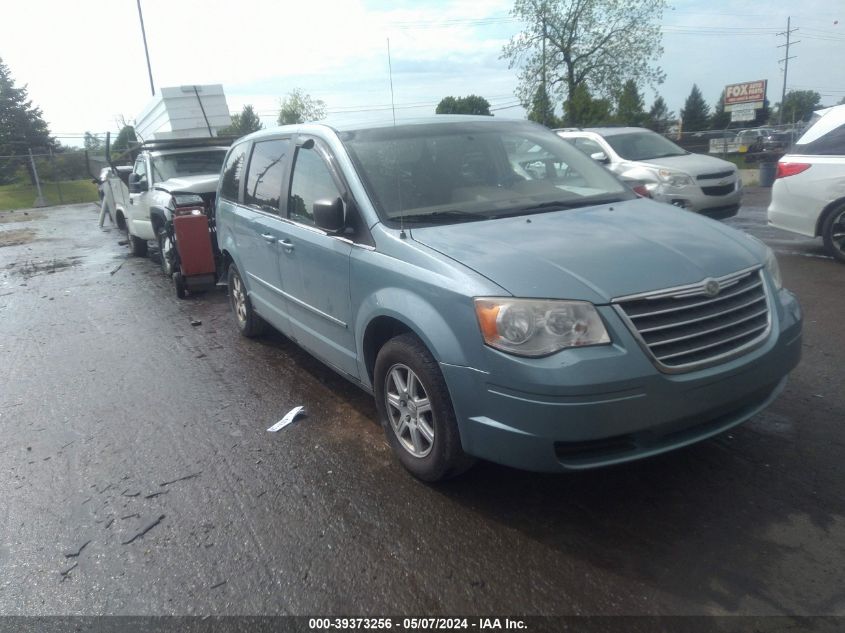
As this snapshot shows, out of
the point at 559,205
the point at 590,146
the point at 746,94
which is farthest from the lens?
the point at 746,94

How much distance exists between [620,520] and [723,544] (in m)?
0.45

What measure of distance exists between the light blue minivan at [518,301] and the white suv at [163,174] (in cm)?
578

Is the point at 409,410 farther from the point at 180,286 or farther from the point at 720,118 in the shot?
the point at 720,118

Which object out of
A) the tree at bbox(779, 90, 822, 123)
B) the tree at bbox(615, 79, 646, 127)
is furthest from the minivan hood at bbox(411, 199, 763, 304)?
the tree at bbox(779, 90, 822, 123)

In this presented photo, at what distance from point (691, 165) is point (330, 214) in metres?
8.88

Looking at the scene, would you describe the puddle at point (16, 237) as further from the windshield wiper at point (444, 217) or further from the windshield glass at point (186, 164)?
the windshield wiper at point (444, 217)

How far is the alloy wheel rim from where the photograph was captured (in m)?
3.52

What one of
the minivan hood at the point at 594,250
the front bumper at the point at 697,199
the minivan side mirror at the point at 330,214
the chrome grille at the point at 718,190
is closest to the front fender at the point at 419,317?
the minivan hood at the point at 594,250

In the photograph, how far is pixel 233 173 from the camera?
628 cm

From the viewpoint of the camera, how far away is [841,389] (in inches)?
178

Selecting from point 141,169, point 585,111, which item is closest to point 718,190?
point 141,169

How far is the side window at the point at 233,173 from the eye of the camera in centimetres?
611

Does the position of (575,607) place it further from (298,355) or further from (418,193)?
(298,355)

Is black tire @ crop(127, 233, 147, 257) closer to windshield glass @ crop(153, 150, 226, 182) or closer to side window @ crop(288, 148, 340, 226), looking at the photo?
windshield glass @ crop(153, 150, 226, 182)
